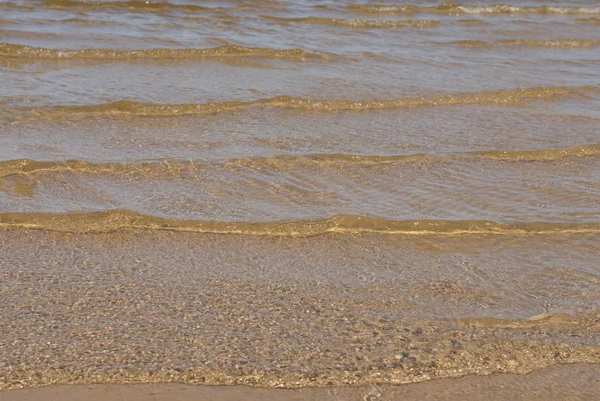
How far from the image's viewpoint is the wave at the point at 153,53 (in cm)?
884

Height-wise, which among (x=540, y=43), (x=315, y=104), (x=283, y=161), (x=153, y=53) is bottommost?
(x=283, y=161)

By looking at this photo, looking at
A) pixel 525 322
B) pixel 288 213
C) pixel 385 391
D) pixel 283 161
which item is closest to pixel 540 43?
pixel 283 161

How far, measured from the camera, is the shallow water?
3.55 meters

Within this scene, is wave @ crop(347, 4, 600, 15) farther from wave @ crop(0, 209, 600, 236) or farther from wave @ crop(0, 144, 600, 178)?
wave @ crop(0, 209, 600, 236)

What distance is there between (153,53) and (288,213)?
15.0ft

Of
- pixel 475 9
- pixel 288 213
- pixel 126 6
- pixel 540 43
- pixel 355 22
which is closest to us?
pixel 288 213

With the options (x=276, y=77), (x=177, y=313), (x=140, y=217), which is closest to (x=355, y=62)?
(x=276, y=77)

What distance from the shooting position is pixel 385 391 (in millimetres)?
3271

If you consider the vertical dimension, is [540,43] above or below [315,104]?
above

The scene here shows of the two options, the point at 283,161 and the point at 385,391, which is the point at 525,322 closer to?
the point at 385,391

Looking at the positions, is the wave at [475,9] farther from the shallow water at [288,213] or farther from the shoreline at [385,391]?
the shoreline at [385,391]

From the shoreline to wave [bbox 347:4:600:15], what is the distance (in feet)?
32.9

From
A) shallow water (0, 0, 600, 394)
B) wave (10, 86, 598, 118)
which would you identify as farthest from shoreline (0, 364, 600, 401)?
wave (10, 86, 598, 118)

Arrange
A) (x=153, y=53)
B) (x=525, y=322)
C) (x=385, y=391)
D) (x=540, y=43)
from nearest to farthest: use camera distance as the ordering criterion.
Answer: (x=385, y=391) → (x=525, y=322) → (x=153, y=53) → (x=540, y=43)
